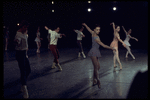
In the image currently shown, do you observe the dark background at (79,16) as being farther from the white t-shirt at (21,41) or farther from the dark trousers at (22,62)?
the dark trousers at (22,62)

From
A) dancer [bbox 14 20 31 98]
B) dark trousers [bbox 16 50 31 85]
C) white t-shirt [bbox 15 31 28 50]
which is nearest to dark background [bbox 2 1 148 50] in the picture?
dancer [bbox 14 20 31 98]

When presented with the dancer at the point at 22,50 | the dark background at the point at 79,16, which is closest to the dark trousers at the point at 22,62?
the dancer at the point at 22,50

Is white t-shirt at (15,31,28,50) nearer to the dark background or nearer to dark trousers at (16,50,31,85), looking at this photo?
dark trousers at (16,50,31,85)

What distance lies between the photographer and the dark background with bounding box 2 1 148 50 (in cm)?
1522

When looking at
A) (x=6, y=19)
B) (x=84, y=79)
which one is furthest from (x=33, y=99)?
(x=6, y=19)

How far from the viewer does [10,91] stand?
163 inches

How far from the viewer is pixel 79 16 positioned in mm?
17516

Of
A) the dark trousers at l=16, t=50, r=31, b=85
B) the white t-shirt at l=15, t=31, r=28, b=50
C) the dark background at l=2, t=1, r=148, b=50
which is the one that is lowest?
the dark trousers at l=16, t=50, r=31, b=85

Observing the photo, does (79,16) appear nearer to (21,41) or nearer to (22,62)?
(21,41)

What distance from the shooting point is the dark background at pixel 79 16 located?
15.2 meters

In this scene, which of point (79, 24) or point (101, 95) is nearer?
point (101, 95)

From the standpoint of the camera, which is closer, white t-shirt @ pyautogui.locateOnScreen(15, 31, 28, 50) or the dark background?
white t-shirt @ pyautogui.locateOnScreen(15, 31, 28, 50)

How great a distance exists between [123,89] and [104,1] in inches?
511

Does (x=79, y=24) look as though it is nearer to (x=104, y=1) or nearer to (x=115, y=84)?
(x=104, y=1)
